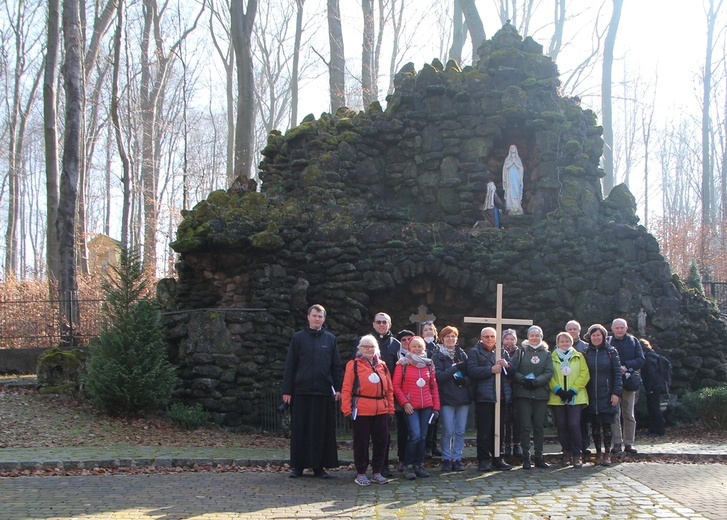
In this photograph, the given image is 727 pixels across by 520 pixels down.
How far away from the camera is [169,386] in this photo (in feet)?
40.7

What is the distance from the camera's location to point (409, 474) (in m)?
8.08

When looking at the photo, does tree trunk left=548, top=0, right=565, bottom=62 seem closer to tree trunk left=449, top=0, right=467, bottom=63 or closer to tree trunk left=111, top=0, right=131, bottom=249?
tree trunk left=449, top=0, right=467, bottom=63

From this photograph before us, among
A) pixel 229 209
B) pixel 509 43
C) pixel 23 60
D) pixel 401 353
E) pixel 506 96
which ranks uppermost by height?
pixel 23 60

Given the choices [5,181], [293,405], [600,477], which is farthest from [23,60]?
[600,477]

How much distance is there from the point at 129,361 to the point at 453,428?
608 cm

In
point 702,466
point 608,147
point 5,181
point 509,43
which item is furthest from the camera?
point 5,181

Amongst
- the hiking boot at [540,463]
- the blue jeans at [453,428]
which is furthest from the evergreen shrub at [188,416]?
the hiking boot at [540,463]

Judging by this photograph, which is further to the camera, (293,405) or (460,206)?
(460,206)

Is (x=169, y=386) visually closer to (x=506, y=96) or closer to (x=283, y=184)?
(x=283, y=184)

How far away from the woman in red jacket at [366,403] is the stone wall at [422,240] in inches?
201

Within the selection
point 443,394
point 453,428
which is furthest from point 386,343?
point 453,428

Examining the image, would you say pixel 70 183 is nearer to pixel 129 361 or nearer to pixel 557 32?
pixel 129 361

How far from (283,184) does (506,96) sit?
5058mm

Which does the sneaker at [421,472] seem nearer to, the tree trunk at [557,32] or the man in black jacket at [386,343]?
the man in black jacket at [386,343]
